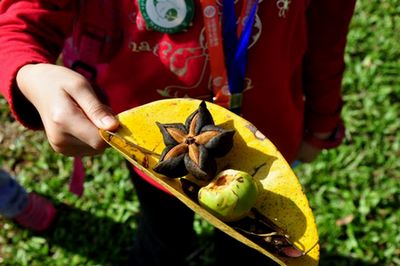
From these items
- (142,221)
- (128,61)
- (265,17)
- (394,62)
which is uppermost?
(265,17)

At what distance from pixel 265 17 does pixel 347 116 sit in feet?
6.72

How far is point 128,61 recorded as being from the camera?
1.66 meters

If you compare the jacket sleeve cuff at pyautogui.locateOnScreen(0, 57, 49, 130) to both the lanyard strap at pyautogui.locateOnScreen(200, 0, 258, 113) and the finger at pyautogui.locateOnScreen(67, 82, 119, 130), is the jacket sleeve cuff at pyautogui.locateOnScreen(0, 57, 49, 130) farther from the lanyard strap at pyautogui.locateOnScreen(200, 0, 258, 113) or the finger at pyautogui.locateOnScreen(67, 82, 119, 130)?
the lanyard strap at pyautogui.locateOnScreen(200, 0, 258, 113)

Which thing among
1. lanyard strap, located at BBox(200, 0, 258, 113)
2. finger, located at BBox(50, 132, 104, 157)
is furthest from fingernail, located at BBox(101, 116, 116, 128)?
lanyard strap, located at BBox(200, 0, 258, 113)

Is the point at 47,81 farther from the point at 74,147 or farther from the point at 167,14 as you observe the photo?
the point at 167,14

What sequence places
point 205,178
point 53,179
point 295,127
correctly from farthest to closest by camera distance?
point 53,179, point 295,127, point 205,178

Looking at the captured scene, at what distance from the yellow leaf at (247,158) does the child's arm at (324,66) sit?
0.63m

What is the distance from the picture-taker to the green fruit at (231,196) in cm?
129

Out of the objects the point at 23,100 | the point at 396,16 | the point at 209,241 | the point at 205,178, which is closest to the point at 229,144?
the point at 205,178

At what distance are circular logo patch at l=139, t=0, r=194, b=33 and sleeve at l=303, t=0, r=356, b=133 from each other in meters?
0.50

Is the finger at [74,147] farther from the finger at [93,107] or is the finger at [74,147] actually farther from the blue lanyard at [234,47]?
the blue lanyard at [234,47]

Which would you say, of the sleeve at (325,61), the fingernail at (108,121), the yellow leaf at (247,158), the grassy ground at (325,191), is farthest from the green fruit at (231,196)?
the grassy ground at (325,191)

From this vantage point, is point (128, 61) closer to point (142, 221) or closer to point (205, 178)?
point (205, 178)

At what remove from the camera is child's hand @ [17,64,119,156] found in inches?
53.7
